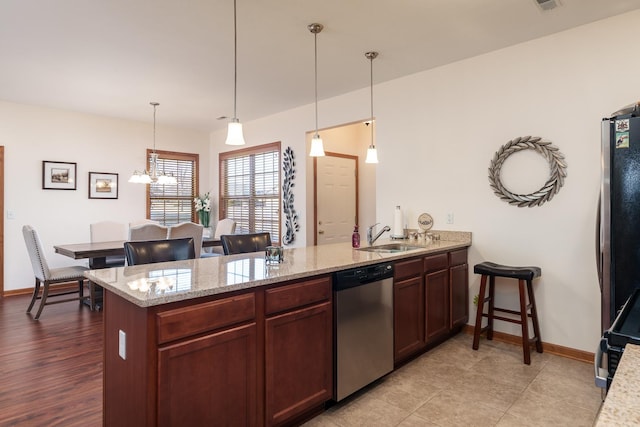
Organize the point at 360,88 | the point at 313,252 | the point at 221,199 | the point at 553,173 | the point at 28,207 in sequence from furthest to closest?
the point at 221,199
the point at 28,207
the point at 360,88
the point at 553,173
the point at 313,252

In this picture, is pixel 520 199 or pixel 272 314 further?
pixel 520 199

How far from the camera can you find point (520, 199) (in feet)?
10.7

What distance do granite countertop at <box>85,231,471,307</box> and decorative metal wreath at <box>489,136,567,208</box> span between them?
1.12 metres

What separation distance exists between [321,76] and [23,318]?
14.1ft

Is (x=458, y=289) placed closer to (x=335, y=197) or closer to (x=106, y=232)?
(x=335, y=197)

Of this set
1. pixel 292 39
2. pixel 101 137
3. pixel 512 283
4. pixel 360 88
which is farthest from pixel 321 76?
pixel 101 137

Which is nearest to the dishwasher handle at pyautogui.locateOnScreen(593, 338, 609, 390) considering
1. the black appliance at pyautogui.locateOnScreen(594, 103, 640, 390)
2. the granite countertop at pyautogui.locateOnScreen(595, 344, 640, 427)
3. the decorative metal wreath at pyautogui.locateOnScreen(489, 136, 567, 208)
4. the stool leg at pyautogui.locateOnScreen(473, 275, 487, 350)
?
the granite countertop at pyautogui.locateOnScreen(595, 344, 640, 427)

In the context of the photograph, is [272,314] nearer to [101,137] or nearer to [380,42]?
[380,42]

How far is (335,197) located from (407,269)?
9.67 ft

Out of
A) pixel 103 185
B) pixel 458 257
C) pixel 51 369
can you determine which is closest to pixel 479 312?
pixel 458 257

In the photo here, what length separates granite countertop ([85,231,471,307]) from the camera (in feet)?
5.15

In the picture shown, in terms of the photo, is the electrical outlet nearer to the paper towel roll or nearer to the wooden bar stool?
the wooden bar stool

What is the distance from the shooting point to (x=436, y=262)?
10.3 ft

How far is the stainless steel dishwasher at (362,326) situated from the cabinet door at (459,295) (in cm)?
104
